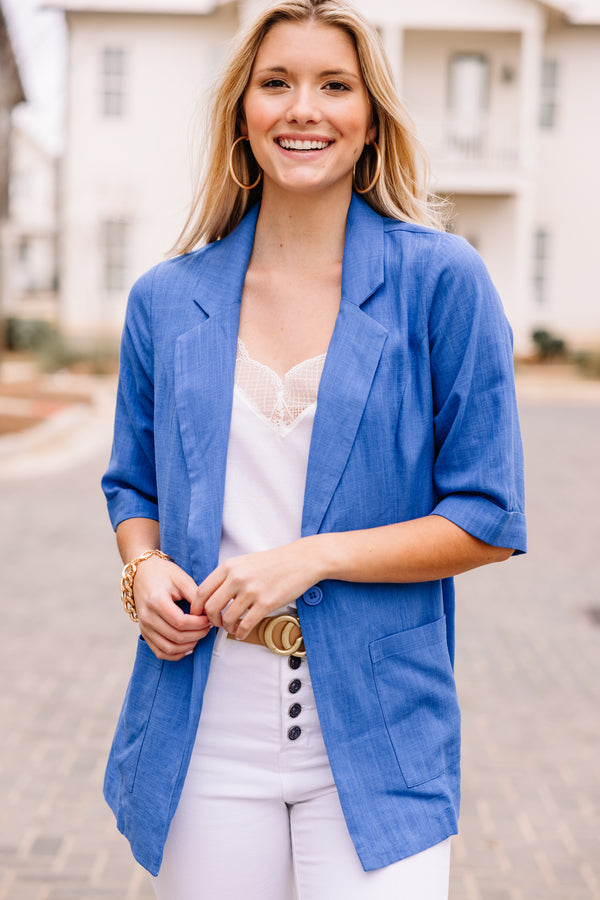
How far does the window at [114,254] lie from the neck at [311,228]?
22460mm

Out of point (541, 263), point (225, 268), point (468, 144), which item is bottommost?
point (541, 263)

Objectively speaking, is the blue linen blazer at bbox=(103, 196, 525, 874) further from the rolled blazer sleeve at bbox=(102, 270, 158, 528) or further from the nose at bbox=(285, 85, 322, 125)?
the nose at bbox=(285, 85, 322, 125)

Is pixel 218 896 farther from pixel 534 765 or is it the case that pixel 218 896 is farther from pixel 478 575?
pixel 478 575

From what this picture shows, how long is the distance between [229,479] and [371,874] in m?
0.66

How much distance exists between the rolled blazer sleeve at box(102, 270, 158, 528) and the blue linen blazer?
89 millimetres

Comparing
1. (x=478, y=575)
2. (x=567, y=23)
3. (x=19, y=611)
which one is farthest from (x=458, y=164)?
(x=19, y=611)

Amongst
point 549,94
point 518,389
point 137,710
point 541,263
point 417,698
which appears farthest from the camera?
point 541,263

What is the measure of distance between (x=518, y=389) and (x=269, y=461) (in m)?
18.1

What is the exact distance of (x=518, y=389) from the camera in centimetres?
1939

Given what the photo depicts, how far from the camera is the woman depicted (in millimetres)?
1673

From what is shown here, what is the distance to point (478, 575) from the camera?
299 inches

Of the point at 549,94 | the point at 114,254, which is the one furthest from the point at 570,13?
the point at 114,254

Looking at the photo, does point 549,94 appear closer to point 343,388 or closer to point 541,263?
point 541,263

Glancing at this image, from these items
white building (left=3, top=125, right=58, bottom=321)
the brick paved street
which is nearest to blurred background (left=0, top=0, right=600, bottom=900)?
the brick paved street
